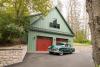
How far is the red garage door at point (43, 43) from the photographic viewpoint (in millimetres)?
28109

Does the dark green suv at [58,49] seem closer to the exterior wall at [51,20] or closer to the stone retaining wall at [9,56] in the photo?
the exterior wall at [51,20]

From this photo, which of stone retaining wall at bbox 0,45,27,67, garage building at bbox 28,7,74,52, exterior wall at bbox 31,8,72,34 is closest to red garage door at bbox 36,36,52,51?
garage building at bbox 28,7,74,52

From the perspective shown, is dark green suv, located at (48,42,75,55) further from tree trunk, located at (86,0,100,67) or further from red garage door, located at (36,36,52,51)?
tree trunk, located at (86,0,100,67)

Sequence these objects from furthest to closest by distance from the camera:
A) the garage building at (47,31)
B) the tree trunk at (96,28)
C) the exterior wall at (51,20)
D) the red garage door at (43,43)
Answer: the exterior wall at (51,20)
the red garage door at (43,43)
the garage building at (47,31)
the tree trunk at (96,28)

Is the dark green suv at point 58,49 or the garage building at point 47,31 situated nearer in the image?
the dark green suv at point 58,49

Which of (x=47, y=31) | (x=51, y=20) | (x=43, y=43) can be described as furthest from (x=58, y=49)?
(x=51, y=20)

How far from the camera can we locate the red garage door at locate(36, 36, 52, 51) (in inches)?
1107

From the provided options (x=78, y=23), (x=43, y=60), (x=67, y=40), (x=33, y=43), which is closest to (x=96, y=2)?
(x=43, y=60)

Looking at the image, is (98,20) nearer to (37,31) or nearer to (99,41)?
(99,41)

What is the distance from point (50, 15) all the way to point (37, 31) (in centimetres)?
355

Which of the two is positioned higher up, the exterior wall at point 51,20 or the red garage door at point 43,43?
the exterior wall at point 51,20

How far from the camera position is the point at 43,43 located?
94.3ft

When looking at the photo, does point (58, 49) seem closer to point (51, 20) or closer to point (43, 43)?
point (43, 43)

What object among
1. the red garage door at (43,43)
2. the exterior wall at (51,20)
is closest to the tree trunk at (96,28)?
the exterior wall at (51,20)
